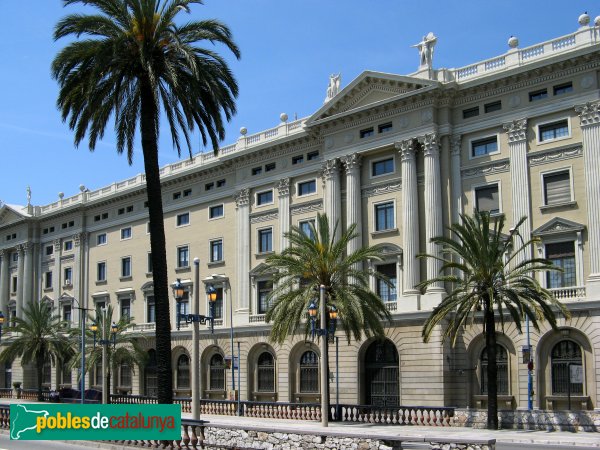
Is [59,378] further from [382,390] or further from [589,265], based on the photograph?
[589,265]

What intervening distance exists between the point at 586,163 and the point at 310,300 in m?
15.9

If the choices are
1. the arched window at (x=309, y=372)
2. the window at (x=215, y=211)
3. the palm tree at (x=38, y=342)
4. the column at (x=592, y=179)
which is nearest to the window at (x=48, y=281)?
the palm tree at (x=38, y=342)

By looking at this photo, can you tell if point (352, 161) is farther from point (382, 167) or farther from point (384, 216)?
point (384, 216)

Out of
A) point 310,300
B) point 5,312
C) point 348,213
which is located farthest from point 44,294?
point 310,300

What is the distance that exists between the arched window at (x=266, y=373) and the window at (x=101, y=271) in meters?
22.3

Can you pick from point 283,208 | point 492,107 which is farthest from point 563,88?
point 283,208

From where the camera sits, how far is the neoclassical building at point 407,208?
4281cm

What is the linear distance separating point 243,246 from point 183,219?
8.76 meters

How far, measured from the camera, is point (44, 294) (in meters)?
80.9

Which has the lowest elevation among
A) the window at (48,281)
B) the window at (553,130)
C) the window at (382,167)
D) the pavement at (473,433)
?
the pavement at (473,433)

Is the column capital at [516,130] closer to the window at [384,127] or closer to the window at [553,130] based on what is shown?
the window at [553,130]

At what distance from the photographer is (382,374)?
49.7 metres

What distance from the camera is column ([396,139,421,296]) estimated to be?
48281 mm

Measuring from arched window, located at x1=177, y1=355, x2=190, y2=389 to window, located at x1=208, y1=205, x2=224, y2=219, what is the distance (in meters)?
11.1
